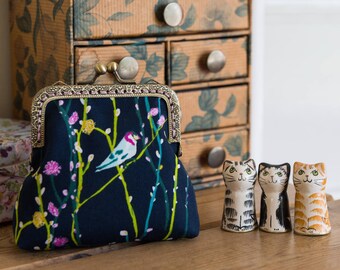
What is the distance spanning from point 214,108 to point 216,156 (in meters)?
0.09

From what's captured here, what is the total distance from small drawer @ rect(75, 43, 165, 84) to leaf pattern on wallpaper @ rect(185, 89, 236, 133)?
11 centimetres

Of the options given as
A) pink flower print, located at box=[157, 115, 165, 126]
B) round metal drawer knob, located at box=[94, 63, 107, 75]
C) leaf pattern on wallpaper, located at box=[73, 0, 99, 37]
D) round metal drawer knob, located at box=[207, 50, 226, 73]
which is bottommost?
pink flower print, located at box=[157, 115, 165, 126]

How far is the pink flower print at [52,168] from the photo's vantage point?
111cm

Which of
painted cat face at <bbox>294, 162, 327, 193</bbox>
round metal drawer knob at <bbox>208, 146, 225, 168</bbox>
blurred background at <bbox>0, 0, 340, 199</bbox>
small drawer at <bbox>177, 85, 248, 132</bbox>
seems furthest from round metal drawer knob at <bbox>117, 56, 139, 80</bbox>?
blurred background at <bbox>0, 0, 340, 199</bbox>

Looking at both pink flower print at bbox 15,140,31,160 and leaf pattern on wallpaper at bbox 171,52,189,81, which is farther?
leaf pattern on wallpaper at bbox 171,52,189,81

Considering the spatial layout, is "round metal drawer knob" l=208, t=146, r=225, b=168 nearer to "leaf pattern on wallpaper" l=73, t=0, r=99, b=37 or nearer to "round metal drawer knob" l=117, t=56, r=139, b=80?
"round metal drawer knob" l=117, t=56, r=139, b=80

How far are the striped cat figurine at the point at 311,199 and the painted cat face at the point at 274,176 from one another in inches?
0.7

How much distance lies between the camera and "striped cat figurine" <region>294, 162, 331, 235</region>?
1.17m

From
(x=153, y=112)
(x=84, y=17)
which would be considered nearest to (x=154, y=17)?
(x=84, y=17)

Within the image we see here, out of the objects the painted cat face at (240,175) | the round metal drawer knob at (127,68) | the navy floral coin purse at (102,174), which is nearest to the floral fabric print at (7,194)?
the navy floral coin purse at (102,174)

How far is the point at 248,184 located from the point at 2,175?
40 cm

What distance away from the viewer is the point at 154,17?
138cm

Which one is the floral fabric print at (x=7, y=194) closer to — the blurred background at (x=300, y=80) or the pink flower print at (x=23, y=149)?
the pink flower print at (x=23, y=149)

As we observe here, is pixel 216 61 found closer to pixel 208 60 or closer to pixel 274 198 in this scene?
pixel 208 60
